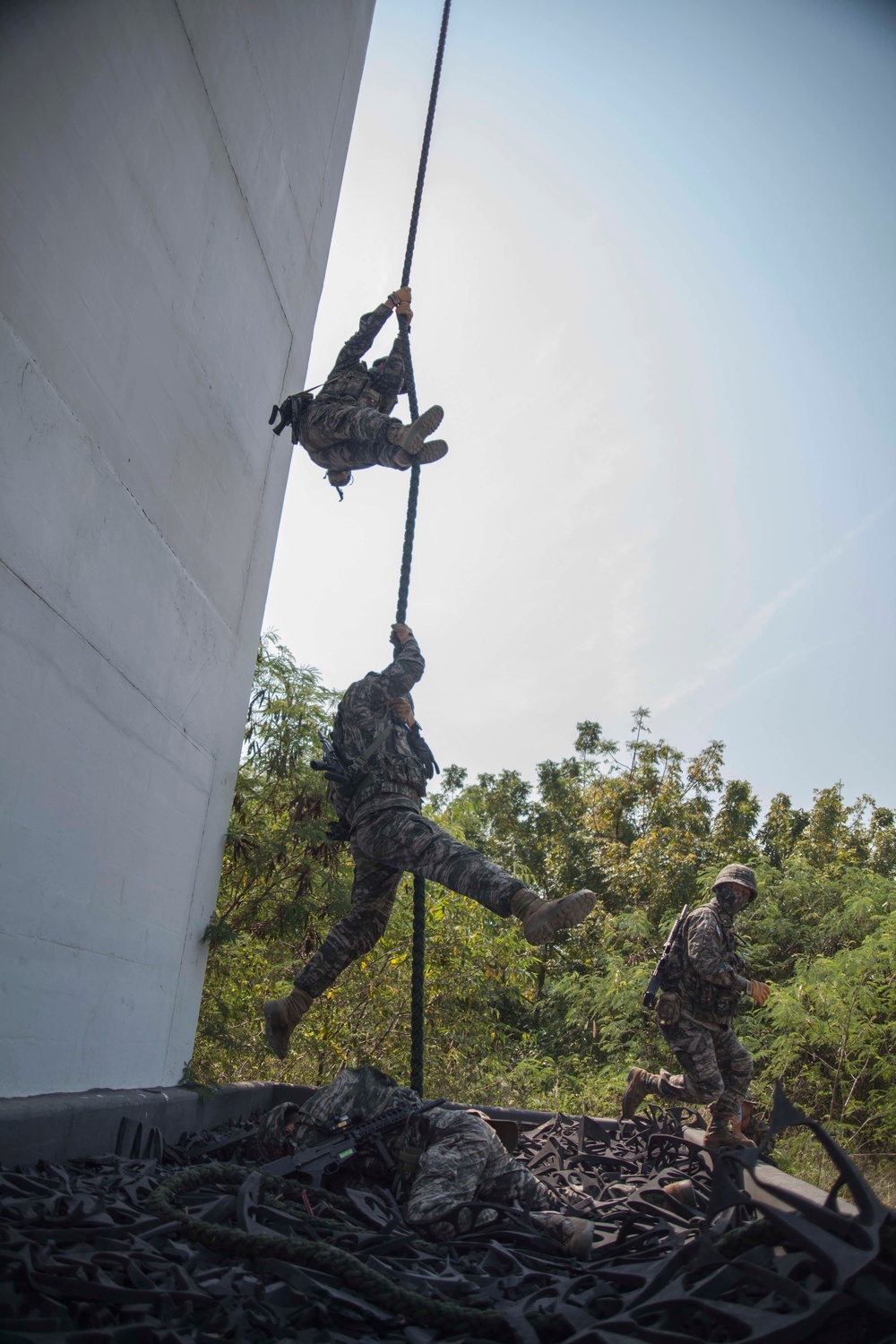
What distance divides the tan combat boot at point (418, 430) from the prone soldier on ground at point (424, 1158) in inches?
116

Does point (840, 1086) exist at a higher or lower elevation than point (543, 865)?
lower

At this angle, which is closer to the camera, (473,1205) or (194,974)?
(473,1205)

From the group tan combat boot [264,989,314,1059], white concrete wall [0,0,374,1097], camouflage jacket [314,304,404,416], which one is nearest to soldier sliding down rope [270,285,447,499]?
camouflage jacket [314,304,404,416]

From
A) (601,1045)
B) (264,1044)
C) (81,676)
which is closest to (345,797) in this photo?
(81,676)

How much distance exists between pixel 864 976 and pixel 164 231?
9.17 meters

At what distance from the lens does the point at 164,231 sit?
3.56 metres

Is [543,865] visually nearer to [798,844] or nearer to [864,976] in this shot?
[798,844]

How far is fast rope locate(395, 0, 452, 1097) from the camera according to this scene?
13.2 ft

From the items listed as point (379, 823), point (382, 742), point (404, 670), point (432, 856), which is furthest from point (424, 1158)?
point (404, 670)

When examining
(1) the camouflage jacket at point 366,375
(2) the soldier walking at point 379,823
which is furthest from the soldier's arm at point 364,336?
(2) the soldier walking at point 379,823

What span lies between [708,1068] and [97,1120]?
3716mm

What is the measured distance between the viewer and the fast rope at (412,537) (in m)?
4.02

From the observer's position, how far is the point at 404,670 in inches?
181

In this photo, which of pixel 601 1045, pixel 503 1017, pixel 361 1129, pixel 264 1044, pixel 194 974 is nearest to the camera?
pixel 361 1129
